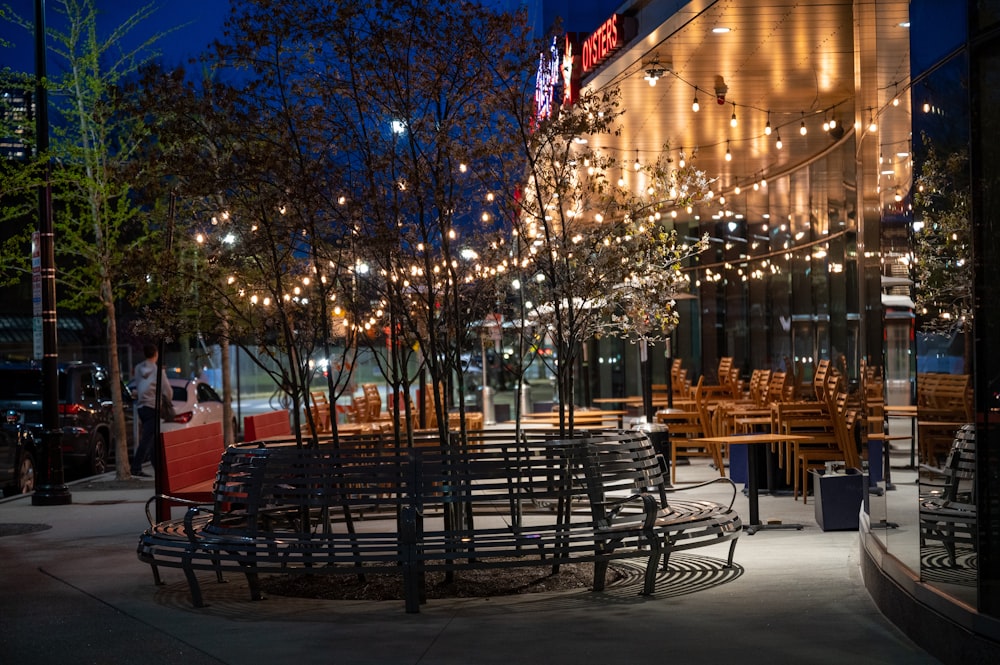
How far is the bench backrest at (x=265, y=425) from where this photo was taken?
1389 cm

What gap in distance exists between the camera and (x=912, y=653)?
668cm

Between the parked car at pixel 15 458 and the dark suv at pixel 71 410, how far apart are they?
0.01 m

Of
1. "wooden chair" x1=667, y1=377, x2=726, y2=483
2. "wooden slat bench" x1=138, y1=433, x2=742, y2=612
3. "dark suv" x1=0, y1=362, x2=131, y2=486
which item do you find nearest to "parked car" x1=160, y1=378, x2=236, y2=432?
"dark suv" x1=0, y1=362, x2=131, y2=486

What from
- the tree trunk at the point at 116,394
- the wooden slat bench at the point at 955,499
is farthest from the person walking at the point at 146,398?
the wooden slat bench at the point at 955,499

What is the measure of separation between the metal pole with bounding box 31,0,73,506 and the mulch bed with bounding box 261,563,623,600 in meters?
6.83

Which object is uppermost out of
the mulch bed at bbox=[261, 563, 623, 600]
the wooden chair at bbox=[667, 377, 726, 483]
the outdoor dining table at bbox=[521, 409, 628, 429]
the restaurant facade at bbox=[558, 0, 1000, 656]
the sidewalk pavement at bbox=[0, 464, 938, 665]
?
the restaurant facade at bbox=[558, 0, 1000, 656]

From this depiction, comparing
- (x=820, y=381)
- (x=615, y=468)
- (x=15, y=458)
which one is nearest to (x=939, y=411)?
(x=615, y=468)

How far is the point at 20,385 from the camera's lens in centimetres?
1903

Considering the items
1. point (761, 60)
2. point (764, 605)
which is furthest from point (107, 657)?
point (761, 60)

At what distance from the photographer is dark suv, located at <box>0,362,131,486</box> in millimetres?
17906

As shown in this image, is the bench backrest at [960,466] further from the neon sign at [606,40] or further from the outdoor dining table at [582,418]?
the outdoor dining table at [582,418]

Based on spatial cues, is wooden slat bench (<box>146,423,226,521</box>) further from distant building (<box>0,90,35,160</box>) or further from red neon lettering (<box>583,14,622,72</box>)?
distant building (<box>0,90,35,160</box>)

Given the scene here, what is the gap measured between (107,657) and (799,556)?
17.2 feet

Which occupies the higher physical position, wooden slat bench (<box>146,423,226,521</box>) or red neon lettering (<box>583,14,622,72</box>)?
red neon lettering (<box>583,14,622,72</box>)
